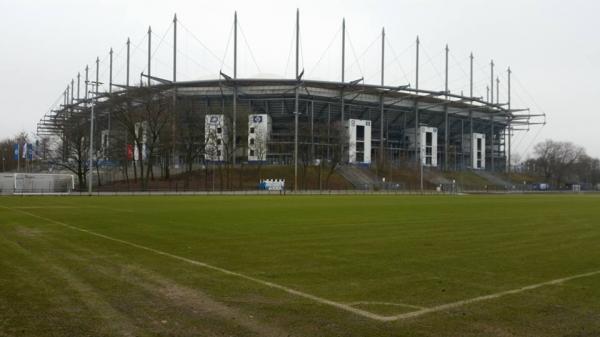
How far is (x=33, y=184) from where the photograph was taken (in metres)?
66.9

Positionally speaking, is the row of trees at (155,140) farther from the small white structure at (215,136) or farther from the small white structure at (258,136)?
the small white structure at (258,136)

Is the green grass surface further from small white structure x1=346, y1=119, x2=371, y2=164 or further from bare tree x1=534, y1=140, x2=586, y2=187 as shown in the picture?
bare tree x1=534, y1=140, x2=586, y2=187

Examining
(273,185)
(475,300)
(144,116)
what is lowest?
(475,300)

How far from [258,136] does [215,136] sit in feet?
30.2

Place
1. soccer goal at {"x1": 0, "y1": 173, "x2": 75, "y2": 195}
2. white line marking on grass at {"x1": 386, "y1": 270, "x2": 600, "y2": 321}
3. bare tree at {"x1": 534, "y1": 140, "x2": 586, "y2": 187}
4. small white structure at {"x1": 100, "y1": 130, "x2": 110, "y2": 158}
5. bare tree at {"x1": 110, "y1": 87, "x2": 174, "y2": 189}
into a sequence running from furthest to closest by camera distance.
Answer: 1. bare tree at {"x1": 534, "y1": 140, "x2": 586, "y2": 187}
2. small white structure at {"x1": 100, "y1": 130, "x2": 110, "y2": 158}
3. bare tree at {"x1": 110, "y1": 87, "x2": 174, "y2": 189}
4. soccer goal at {"x1": 0, "y1": 173, "x2": 75, "y2": 195}
5. white line marking on grass at {"x1": 386, "y1": 270, "x2": 600, "y2": 321}

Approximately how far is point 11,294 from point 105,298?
1.49 meters

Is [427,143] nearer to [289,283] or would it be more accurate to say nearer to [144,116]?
[144,116]

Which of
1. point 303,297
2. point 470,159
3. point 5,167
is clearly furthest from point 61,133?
point 470,159

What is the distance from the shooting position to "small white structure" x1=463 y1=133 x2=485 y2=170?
133 m

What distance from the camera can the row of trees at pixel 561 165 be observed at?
140875 mm

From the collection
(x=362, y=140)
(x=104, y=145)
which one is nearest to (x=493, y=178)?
(x=362, y=140)

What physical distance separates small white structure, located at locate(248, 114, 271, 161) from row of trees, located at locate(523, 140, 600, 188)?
257 ft

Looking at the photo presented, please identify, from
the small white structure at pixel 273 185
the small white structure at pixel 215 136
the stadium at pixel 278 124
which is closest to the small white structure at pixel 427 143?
the stadium at pixel 278 124

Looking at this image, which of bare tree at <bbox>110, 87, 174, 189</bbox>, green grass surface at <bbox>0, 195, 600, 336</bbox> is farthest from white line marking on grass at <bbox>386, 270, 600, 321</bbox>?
bare tree at <bbox>110, 87, 174, 189</bbox>
